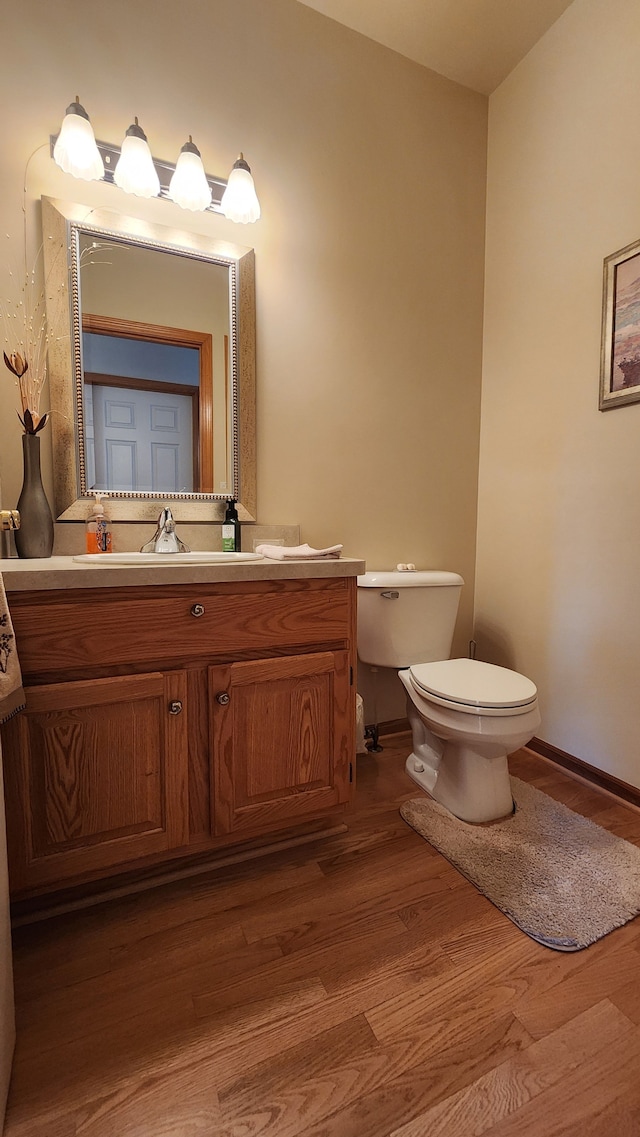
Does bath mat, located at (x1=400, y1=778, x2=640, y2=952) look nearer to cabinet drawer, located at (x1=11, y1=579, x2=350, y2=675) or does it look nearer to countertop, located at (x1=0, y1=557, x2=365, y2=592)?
cabinet drawer, located at (x1=11, y1=579, x2=350, y2=675)

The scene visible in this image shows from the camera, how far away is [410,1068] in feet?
2.74

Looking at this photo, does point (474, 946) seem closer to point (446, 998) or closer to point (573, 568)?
point (446, 998)

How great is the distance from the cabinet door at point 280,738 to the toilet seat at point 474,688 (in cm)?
30

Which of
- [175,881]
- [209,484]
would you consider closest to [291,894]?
[175,881]

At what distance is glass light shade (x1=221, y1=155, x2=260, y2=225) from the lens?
153 cm

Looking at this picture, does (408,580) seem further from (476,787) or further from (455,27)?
(455,27)

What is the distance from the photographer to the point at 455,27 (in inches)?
70.1

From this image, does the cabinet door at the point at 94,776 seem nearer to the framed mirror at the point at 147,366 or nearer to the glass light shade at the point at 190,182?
the framed mirror at the point at 147,366

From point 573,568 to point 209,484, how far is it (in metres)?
1.33

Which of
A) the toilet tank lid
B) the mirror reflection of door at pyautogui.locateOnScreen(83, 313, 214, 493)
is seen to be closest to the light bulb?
the mirror reflection of door at pyautogui.locateOnScreen(83, 313, 214, 493)

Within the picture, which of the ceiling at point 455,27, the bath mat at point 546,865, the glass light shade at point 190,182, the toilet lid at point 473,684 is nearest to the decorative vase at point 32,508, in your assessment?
the glass light shade at point 190,182

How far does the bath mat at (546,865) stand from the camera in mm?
1134

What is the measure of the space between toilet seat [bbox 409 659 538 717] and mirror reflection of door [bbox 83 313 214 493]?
964 millimetres

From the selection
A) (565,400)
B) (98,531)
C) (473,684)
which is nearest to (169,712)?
(98,531)
